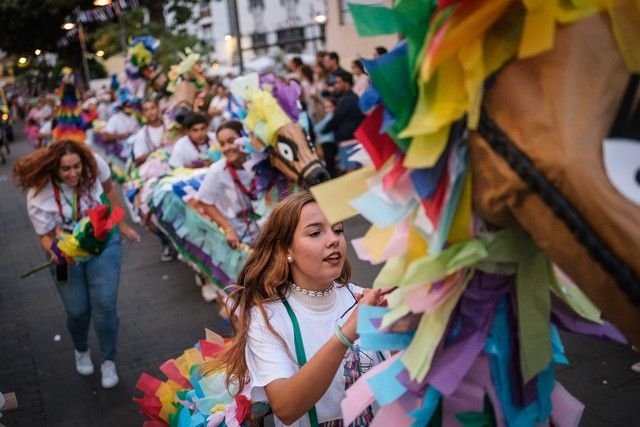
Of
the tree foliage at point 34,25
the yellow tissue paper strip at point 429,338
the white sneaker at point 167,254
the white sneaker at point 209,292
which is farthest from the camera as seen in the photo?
the tree foliage at point 34,25

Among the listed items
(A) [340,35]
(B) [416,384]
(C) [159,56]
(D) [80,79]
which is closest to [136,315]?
(B) [416,384]

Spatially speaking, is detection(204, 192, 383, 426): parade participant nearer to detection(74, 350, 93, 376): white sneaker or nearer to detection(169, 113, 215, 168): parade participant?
detection(74, 350, 93, 376): white sneaker

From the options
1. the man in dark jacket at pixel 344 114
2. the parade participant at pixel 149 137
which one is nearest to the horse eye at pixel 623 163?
the parade participant at pixel 149 137

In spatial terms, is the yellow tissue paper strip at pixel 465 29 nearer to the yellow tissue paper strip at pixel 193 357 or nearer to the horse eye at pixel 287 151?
the yellow tissue paper strip at pixel 193 357

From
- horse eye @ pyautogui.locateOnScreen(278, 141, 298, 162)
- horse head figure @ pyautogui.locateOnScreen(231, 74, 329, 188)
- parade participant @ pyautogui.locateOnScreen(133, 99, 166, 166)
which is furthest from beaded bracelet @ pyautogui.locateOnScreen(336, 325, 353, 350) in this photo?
parade participant @ pyautogui.locateOnScreen(133, 99, 166, 166)

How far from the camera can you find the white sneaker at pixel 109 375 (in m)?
4.66

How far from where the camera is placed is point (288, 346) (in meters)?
2.11

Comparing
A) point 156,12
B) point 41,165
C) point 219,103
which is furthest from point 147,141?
point 156,12

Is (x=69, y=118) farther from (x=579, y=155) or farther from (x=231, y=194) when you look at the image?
(x=579, y=155)

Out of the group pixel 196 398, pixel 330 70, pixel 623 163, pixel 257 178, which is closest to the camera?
pixel 623 163

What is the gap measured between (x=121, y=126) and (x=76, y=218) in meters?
7.36

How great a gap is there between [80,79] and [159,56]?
78.3ft

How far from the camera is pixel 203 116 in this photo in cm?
708

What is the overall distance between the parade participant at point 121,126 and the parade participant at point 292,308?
9.60 meters
